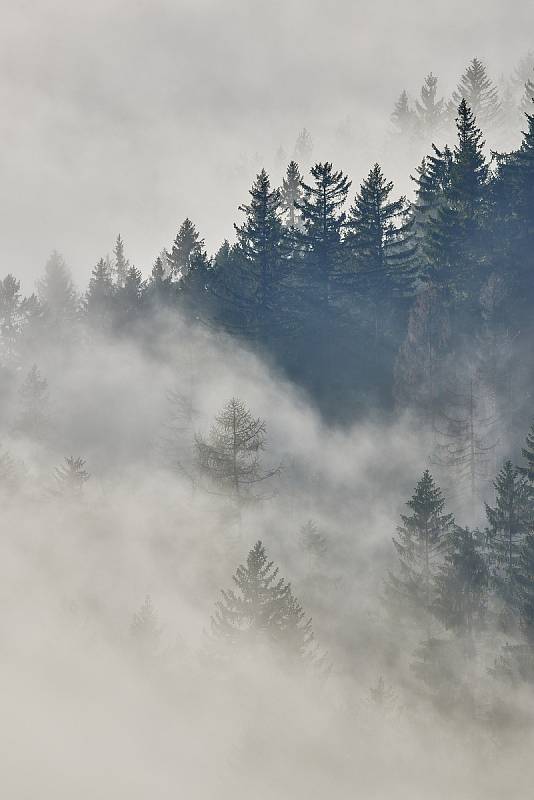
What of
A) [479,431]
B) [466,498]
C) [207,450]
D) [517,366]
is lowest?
[207,450]

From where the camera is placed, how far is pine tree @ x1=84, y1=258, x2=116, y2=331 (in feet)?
286

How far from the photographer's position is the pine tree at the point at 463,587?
1586 inches

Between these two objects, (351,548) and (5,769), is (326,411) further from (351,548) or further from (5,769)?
(5,769)

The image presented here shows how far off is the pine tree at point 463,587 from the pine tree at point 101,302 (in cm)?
5483

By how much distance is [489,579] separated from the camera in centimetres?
4156

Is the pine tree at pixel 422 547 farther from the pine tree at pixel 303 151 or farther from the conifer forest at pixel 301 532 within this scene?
the pine tree at pixel 303 151

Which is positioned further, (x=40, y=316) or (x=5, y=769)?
(x=40, y=316)

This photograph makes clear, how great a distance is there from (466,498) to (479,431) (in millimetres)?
4470

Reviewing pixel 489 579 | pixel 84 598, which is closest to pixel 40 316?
pixel 84 598

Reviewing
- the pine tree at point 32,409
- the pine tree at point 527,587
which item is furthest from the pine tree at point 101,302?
the pine tree at point 527,587

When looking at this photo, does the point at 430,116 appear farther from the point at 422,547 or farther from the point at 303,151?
the point at 422,547

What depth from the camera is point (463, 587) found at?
4050 cm

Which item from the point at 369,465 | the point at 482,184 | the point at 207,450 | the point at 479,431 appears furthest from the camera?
the point at 482,184

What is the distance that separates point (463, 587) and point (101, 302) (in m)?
64.0
